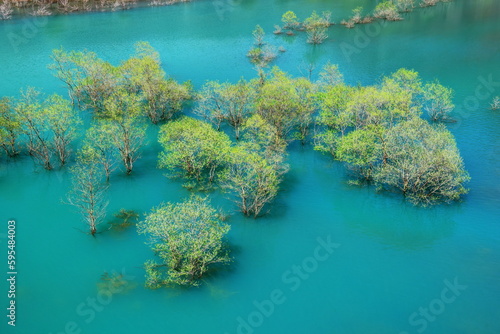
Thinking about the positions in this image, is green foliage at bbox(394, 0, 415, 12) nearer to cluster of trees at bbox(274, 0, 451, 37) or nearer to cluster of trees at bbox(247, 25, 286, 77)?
cluster of trees at bbox(274, 0, 451, 37)

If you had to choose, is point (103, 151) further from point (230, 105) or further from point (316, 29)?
point (316, 29)

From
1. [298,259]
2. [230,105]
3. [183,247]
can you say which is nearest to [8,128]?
[230,105]

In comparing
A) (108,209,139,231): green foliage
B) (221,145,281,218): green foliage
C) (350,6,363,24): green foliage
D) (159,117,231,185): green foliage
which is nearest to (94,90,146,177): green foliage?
(159,117,231,185): green foliage

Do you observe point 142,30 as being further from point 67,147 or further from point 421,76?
point 421,76

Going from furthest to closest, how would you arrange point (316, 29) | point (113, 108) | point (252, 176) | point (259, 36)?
point (316, 29)
point (259, 36)
point (113, 108)
point (252, 176)

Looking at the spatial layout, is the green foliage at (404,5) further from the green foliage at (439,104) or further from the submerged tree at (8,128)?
the submerged tree at (8,128)
